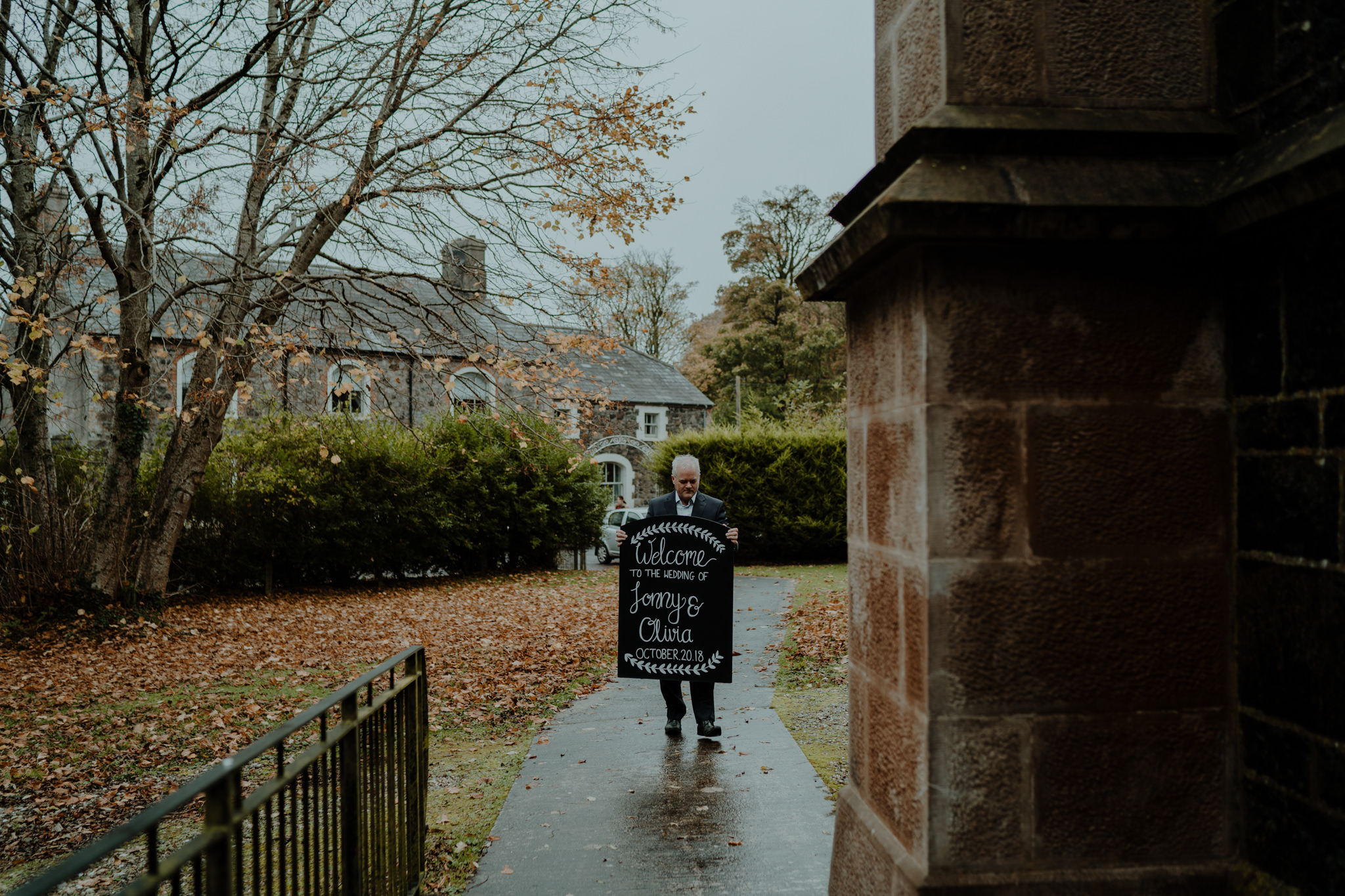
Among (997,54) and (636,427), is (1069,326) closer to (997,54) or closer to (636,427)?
(997,54)

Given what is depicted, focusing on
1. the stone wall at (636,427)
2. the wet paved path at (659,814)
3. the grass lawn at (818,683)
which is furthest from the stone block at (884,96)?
the stone wall at (636,427)

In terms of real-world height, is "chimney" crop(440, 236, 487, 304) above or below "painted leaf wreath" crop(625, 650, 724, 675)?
above

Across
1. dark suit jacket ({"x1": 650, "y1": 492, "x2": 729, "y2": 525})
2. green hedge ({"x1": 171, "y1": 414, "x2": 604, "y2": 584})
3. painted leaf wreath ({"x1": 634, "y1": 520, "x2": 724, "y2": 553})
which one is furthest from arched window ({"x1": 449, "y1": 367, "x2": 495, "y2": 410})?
painted leaf wreath ({"x1": 634, "y1": 520, "x2": 724, "y2": 553})

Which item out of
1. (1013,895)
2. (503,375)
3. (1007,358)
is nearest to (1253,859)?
(1013,895)

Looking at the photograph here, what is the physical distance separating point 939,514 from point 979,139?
1.07 m

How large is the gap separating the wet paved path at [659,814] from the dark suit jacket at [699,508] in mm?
1487

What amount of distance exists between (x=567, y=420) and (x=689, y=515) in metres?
5.38

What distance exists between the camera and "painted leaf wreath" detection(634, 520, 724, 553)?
5.82 metres

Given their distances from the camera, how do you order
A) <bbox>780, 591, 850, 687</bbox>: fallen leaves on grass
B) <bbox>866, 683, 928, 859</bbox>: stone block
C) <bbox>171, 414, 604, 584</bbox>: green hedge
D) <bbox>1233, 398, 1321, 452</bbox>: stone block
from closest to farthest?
<bbox>1233, 398, 1321, 452</bbox>: stone block → <bbox>866, 683, 928, 859</bbox>: stone block → <bbox>780, 591, 850, 687</bbox>: fallen leaves on grass → <bbox>171, 414, 604, 584</bbox>: green hedge

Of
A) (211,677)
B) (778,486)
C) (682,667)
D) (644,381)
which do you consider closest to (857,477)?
(682,667)

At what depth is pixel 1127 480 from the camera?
241 cm

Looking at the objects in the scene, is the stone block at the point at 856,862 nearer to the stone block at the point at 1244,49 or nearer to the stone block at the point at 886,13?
the stone block at the point at 1244,49

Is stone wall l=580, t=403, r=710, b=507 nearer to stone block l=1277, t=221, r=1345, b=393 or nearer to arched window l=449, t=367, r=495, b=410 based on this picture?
arched window l=449, t=367, r=495, b=410

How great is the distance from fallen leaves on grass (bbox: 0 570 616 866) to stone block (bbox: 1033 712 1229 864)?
4.85 m
